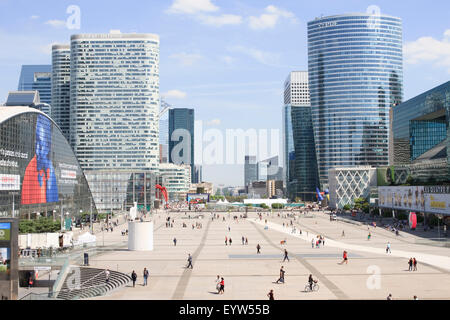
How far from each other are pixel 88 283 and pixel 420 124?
388 feet

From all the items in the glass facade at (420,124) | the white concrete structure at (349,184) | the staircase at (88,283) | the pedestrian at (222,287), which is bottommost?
the staircase at (88,283)

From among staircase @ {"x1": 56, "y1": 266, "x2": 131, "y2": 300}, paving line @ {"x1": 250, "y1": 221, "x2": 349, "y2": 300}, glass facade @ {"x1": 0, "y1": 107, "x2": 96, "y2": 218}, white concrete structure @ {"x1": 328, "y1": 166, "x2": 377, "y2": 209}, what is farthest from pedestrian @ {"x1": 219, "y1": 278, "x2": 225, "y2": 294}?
white concrete structure @ {"x1": 328, "y1": 166, "x2": 377, "y2": 209}

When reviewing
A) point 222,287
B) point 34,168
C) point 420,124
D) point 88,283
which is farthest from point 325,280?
point 420,124

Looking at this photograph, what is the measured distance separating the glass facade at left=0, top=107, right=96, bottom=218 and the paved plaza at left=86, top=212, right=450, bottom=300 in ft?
89.5

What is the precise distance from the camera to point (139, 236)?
51.1 metres

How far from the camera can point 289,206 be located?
17150cm

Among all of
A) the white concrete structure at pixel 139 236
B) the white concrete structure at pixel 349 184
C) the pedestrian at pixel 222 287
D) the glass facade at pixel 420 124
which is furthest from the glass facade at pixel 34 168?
the white concrete structure at pixel 349 184

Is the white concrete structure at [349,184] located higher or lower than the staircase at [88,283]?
higher

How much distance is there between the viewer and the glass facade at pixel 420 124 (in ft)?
361

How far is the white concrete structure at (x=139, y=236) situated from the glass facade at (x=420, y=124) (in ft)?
266

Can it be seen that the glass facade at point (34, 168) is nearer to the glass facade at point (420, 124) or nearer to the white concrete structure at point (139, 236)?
the white concrete structure at point (139, 236)
